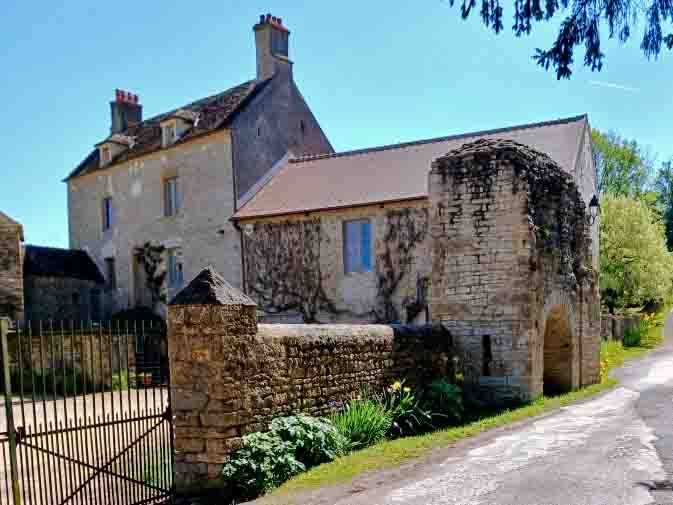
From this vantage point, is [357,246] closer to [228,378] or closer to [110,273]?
[110,273]

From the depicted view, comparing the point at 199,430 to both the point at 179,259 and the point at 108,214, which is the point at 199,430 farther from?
the point at 108,214

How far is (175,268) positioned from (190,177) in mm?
3380

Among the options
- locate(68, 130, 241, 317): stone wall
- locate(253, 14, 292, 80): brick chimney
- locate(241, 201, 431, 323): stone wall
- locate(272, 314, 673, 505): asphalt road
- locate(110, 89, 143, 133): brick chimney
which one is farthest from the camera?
locate(110, 89, 143, 133): brick chimney

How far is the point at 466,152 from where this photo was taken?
12.3 meters

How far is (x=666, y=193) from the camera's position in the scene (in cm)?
4875

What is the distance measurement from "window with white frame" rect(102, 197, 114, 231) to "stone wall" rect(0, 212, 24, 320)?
5270mm

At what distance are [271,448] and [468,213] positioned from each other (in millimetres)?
6484

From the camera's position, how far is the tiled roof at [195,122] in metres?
22.6

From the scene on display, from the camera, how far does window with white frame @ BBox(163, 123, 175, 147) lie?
2398 centimetres

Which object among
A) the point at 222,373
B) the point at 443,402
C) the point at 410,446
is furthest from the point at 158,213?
the point at 222,373

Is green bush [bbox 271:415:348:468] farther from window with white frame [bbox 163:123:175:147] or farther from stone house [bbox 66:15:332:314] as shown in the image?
window with white frame [bbox 163:123:175:147]

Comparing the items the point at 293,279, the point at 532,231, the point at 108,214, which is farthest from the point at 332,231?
the point at 108,214

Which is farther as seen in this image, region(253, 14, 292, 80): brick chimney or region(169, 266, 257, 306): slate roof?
region(253, 14, 292, 80): brick chimney

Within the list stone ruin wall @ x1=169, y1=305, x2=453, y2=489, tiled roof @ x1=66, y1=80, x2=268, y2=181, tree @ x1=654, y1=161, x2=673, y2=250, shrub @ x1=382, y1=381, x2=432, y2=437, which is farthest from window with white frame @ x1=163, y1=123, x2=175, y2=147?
tree @ x1=654, y1=161, x2=673, y2=250
